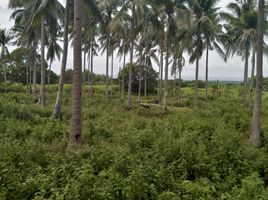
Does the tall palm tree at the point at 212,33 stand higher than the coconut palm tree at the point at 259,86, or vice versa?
the tall palm tree at the point at 212,33

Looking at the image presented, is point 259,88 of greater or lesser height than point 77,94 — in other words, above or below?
above

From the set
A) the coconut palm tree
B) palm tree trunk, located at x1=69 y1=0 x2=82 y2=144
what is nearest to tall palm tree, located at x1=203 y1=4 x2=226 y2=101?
the coconut palm tree

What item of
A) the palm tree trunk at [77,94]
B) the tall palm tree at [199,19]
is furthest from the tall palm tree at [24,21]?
the tall palm tree at [199,19]

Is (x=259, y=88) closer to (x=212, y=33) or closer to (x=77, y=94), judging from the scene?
(x=77, y=94)

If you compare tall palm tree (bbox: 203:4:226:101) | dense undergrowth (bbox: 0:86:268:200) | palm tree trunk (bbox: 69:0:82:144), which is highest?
tall palm tree (bbox: 203:4:226:101)

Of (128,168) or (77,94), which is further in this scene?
(77,94)

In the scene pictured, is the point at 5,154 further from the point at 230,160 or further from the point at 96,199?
the point at 230,160

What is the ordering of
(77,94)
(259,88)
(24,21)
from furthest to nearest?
1. (24,21)
2. (259,88)
3. (77,94)

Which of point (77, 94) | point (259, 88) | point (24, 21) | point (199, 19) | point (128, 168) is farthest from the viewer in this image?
point (199, 19)

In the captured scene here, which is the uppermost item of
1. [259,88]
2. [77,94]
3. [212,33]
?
[212,33]

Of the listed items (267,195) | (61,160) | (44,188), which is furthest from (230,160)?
(44,188)

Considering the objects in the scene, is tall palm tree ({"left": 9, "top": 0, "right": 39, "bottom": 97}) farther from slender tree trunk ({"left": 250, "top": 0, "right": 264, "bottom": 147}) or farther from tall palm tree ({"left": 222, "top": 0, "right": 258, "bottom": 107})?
tall palm tree ({"left": 222, "top": 0, "right": 258, "bottom": 107})

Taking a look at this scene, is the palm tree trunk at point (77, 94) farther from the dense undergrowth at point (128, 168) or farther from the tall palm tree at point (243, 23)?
the tall palm tree at point (243, 23)

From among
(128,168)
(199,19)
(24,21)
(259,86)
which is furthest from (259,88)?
(24,21)
